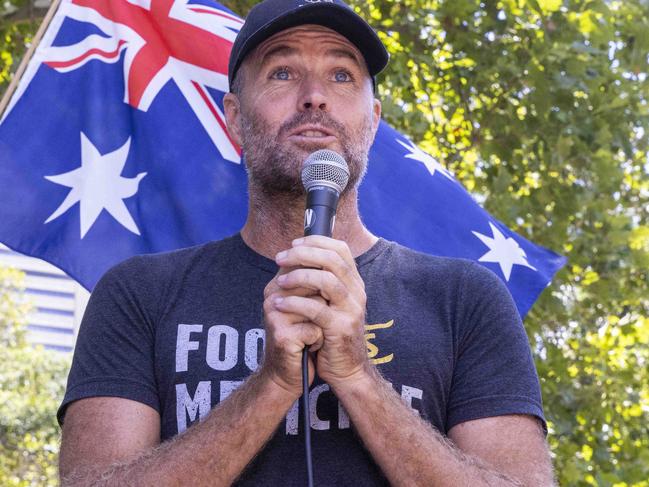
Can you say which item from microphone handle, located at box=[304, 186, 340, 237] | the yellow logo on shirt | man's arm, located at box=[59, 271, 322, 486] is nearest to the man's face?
the yellow logo on shirt

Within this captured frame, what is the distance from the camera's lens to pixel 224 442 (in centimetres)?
237

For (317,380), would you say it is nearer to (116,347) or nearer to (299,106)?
(116,347)

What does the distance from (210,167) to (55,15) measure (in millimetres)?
1014

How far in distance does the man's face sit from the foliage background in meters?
3.66

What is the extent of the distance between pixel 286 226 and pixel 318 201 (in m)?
0.80

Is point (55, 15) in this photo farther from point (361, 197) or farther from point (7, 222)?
point (361, 197)

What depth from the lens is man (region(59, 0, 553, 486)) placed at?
2.32 metres

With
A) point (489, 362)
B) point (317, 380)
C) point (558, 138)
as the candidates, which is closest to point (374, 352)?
point (317, 380)

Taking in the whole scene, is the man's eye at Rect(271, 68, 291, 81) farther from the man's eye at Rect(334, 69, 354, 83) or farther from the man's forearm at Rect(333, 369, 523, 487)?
the man's forearm at Rect(333, 369, 523, 487)

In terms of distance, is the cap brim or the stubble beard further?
the cap brim

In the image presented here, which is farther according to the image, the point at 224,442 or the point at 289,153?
the point at 289,153

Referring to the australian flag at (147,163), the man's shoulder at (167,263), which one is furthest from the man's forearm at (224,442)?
the australian flag at (147,163)

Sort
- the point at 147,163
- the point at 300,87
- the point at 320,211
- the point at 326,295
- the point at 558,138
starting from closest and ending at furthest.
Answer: the point at 326,295 → the point at 320,211 → the point at 300,87 → the point at 147,163 → the point at 558,138

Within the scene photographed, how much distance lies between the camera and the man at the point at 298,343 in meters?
2.32
